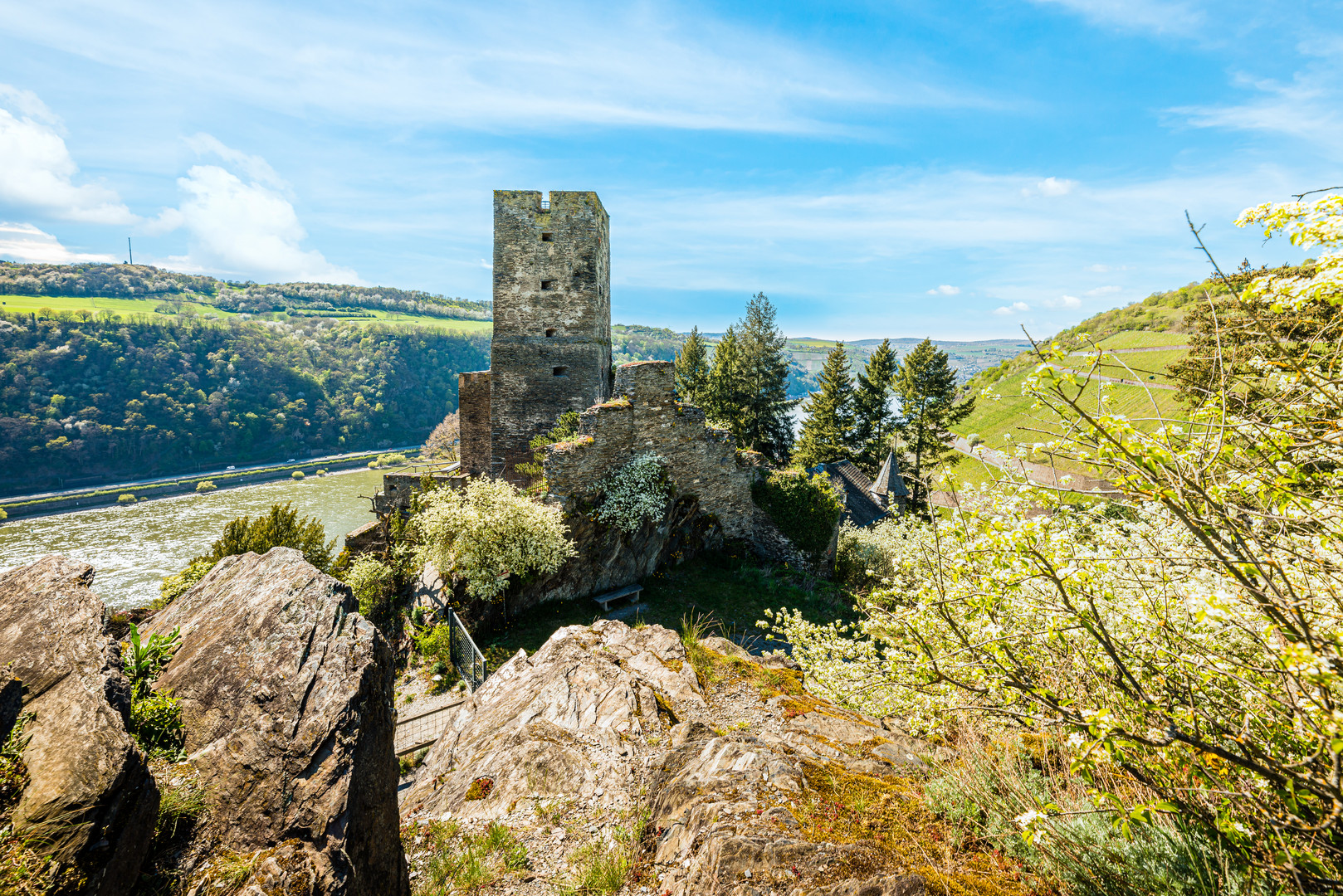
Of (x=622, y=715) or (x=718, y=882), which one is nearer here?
(x=718, y=882)

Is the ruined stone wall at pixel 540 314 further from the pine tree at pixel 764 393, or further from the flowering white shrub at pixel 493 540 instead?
the pine tree at pixel 764 393

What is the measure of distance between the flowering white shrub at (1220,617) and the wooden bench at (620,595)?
31.0 ft

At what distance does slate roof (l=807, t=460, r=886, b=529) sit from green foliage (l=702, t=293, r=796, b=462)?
5298mm

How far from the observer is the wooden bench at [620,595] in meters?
12.8

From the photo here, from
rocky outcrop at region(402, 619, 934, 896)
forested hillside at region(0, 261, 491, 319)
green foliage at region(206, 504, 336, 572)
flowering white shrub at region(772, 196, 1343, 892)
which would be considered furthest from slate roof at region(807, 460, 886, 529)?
forested hillside at region(0, 261, 491, 319)

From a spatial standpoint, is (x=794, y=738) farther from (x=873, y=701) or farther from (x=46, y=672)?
(x=46, y=672)

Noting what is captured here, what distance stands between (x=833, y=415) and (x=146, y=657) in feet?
96.0

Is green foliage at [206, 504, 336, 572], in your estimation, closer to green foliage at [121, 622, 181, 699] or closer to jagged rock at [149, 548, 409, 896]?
green foliage at [121, 622, 181, 699]

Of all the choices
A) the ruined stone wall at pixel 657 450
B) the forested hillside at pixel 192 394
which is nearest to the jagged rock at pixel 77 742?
the ruined stone wall at pixel 657 450

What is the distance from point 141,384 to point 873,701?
341 feet

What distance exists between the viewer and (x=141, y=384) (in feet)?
247

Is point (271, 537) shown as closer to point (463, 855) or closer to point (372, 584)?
point (372, 584)

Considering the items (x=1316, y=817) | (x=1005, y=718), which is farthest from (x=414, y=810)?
(x=1316, y=817)

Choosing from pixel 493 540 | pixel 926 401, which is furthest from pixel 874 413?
pixel 493 540
